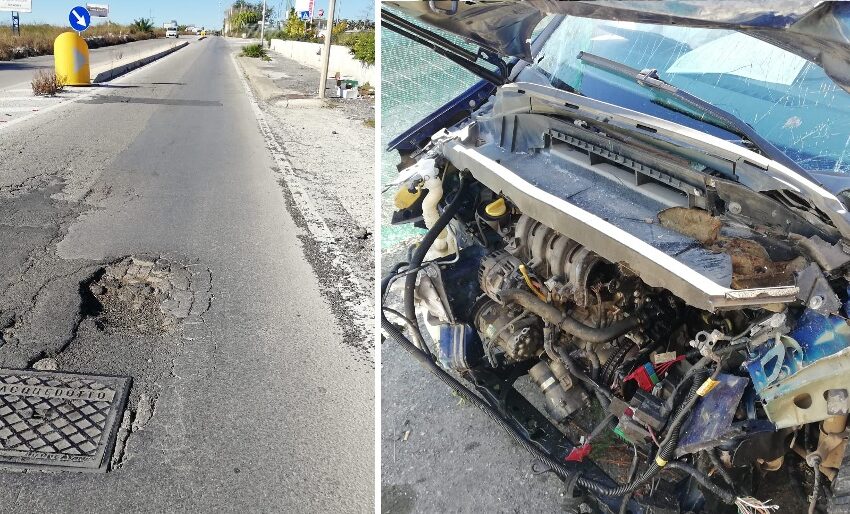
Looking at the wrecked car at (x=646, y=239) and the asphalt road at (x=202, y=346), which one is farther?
the asphalt road at (x=202, y=346)

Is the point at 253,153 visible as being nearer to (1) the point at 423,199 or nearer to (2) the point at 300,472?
(1) the point at 423,199

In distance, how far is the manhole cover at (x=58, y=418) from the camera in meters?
2.84

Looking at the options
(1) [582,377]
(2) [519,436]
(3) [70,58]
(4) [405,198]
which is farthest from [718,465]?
(3) [70,58]

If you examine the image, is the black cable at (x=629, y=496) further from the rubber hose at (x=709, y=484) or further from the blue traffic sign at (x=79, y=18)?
the blue traffic sign at (x=79, y=18)

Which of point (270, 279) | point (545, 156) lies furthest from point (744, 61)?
point (270, 279)

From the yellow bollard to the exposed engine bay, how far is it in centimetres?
1605

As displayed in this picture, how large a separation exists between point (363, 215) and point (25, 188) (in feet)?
11.1

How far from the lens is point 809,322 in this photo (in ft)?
7.57

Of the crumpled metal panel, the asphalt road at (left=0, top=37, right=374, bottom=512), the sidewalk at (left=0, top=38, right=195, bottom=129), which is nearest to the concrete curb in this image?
the sidewalk at (left=0, top=38, right=195, bottom=129)

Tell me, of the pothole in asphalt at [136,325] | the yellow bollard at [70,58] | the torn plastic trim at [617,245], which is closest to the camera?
the torn plastic trim at [617,245]

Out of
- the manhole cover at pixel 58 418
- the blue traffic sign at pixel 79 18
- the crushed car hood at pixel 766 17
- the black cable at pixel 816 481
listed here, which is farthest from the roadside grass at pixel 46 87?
the black cable at pixel 816 481

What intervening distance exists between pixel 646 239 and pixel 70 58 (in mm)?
17939

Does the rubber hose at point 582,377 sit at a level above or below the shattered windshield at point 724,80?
below

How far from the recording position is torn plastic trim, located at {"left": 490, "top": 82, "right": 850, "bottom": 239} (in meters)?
2.36
